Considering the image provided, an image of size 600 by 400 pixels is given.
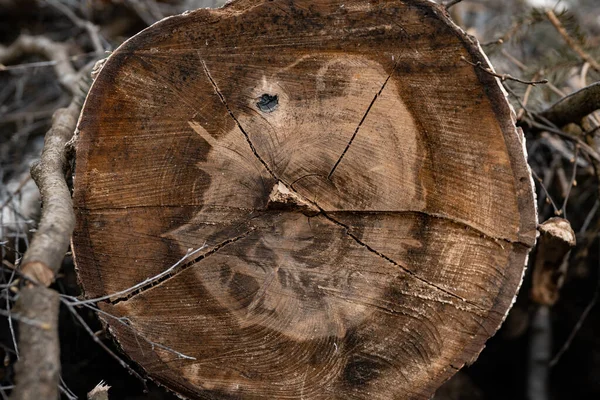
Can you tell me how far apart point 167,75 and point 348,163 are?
0.55 meters

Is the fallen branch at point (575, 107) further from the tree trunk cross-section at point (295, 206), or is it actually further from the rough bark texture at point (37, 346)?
the rough bark texture at point (37, 346)

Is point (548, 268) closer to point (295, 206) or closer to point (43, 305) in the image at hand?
point (295, 206)

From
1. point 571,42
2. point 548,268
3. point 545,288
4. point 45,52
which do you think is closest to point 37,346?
point 548,268

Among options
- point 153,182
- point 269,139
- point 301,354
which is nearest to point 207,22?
point 269,139

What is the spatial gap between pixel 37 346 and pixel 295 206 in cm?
73

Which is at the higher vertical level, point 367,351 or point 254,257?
point 254,257

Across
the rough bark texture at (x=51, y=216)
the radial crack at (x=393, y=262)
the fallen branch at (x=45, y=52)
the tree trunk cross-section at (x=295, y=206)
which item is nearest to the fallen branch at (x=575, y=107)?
the tree trunk cross-section at (x=295, y=206)

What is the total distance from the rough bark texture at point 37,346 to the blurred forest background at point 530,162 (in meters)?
0.82

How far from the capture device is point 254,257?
1701mm

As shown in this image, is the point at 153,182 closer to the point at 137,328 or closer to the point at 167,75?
the point at 167,75

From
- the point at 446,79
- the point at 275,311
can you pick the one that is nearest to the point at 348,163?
the point at 446,79

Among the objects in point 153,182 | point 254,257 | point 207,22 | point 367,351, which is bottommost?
point 367,351

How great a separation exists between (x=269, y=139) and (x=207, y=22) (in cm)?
36

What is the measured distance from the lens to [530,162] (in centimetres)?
331
